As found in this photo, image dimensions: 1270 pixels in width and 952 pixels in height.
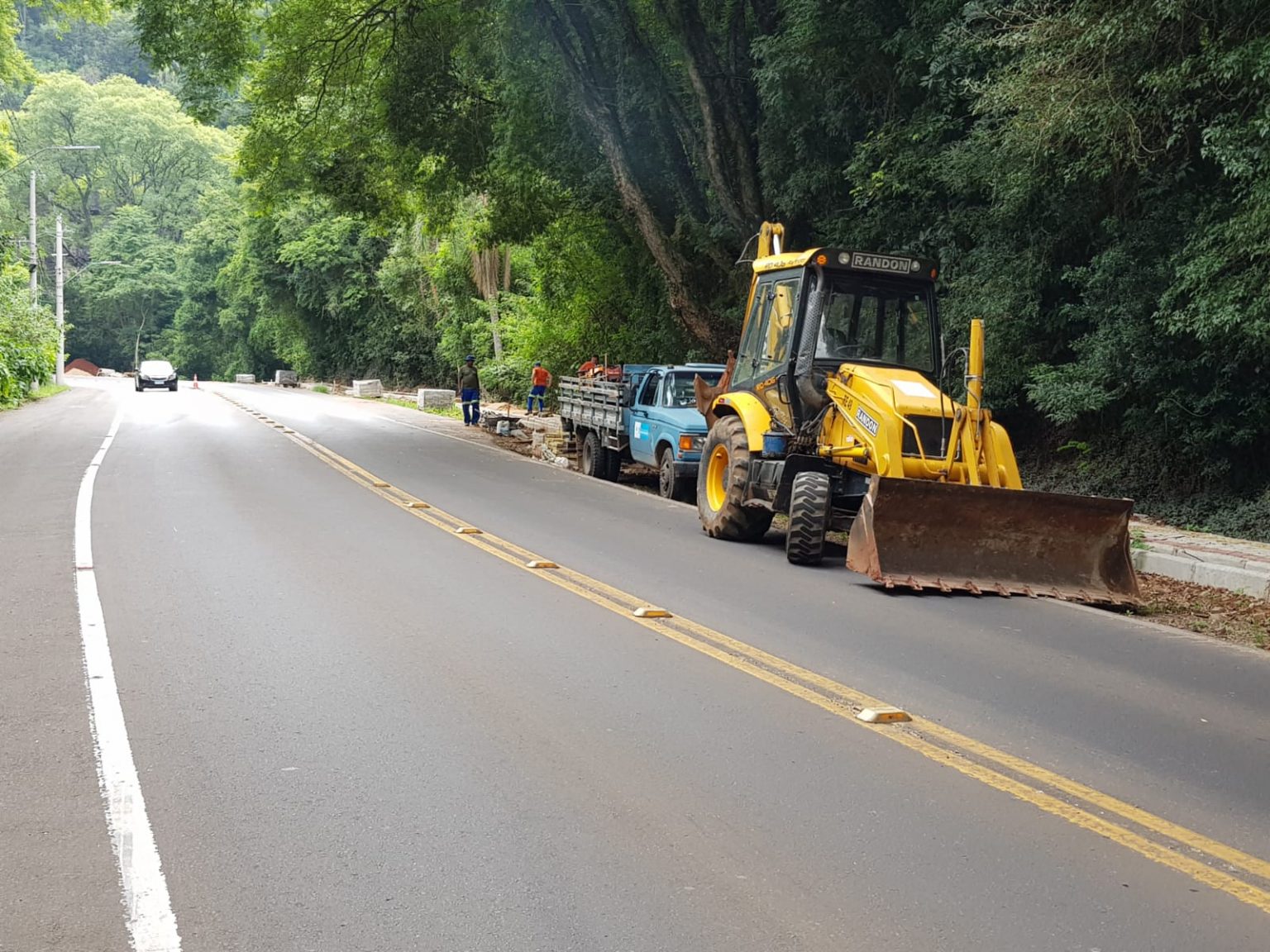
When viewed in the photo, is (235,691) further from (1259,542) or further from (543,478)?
(543,478)

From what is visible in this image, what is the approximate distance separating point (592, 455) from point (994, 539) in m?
10.7

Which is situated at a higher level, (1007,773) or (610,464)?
(610,464)

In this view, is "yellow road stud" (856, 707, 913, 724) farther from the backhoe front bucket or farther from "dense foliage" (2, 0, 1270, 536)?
"dense foliage" (2, 0, 1270, 536)

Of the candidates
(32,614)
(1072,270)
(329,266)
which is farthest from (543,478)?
(329,266)

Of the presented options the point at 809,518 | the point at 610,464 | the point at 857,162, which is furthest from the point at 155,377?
the point at 809,518

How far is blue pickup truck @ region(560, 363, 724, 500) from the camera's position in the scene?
1762cm

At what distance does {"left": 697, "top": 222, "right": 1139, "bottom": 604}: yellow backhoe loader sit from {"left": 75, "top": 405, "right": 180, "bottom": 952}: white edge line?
20.1 ft

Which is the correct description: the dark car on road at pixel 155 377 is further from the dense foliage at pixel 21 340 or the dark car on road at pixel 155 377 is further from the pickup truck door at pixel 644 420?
the pickup truck door at pixel 644 420

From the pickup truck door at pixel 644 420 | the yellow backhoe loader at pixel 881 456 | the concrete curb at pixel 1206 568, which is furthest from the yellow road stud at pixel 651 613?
the pickup truck door at pixel 644 420

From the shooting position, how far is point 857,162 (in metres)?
18.9

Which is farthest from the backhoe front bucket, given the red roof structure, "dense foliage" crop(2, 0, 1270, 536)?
the red roof structure

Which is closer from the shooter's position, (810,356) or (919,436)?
(919,436)

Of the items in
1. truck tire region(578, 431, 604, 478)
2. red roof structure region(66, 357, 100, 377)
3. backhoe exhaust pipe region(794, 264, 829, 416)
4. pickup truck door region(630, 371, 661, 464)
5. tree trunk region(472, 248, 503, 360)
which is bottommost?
red roof structure region(66, 357, 100, 377)

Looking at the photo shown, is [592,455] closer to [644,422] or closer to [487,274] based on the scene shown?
[644,422]
